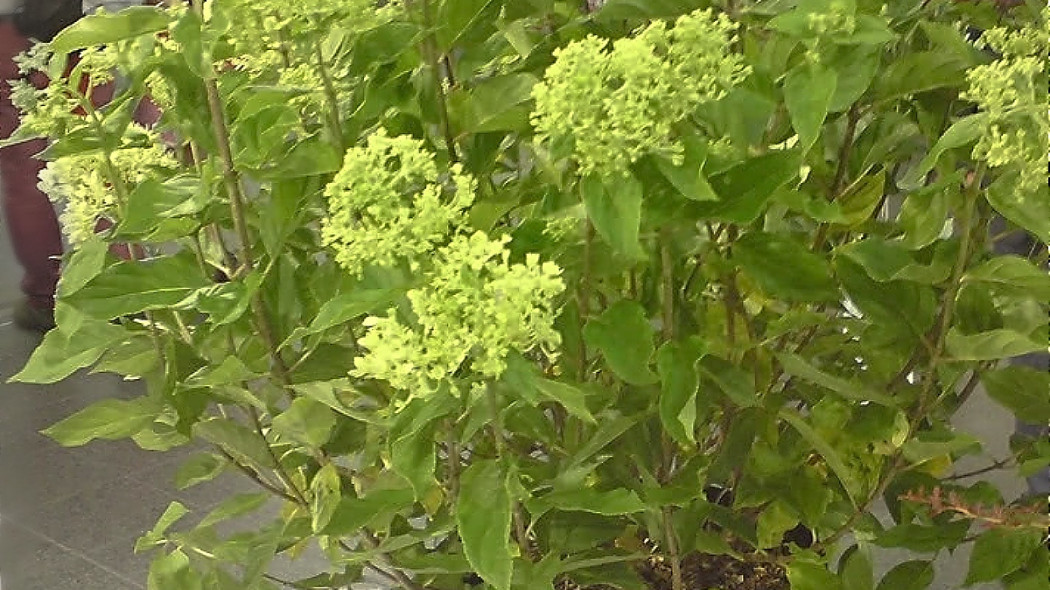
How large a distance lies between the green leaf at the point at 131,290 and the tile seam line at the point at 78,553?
4.13 ft

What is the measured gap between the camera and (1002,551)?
52cm

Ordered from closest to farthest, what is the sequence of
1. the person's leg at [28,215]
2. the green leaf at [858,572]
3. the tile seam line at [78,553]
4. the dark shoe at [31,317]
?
the green leaf at [858,572], the tile seam line at [78,553], the person's leg at [28,215], the dark shoe at [31,317]

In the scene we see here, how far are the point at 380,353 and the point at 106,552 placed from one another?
153 centimetres

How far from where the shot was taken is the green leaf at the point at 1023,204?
16.6 inches

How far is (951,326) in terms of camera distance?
50 cm

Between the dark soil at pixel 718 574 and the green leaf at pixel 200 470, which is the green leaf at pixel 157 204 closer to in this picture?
the green leaf at pixel 200 470

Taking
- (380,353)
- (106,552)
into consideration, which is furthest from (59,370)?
(106,552)

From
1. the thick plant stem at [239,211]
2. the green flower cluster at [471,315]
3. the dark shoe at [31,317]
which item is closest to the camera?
the green flower cluster at [471,315]

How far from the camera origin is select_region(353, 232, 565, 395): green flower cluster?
344 millimetres

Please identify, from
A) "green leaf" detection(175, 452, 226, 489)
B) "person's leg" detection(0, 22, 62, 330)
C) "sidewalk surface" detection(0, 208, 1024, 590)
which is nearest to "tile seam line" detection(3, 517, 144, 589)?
"sidewalk surface" detection(0, 208, 1024, 590)

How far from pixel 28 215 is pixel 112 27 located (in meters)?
2.65

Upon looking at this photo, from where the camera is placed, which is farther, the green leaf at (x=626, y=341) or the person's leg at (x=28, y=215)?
the person's leg at (x=28, y=215)

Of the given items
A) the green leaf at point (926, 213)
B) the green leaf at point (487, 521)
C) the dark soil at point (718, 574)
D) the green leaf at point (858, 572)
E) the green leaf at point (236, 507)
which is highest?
the green leaf at point (926, 213)

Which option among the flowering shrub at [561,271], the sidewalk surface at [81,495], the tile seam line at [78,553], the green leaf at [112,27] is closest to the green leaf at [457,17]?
the flowering shrub at [561,271]
